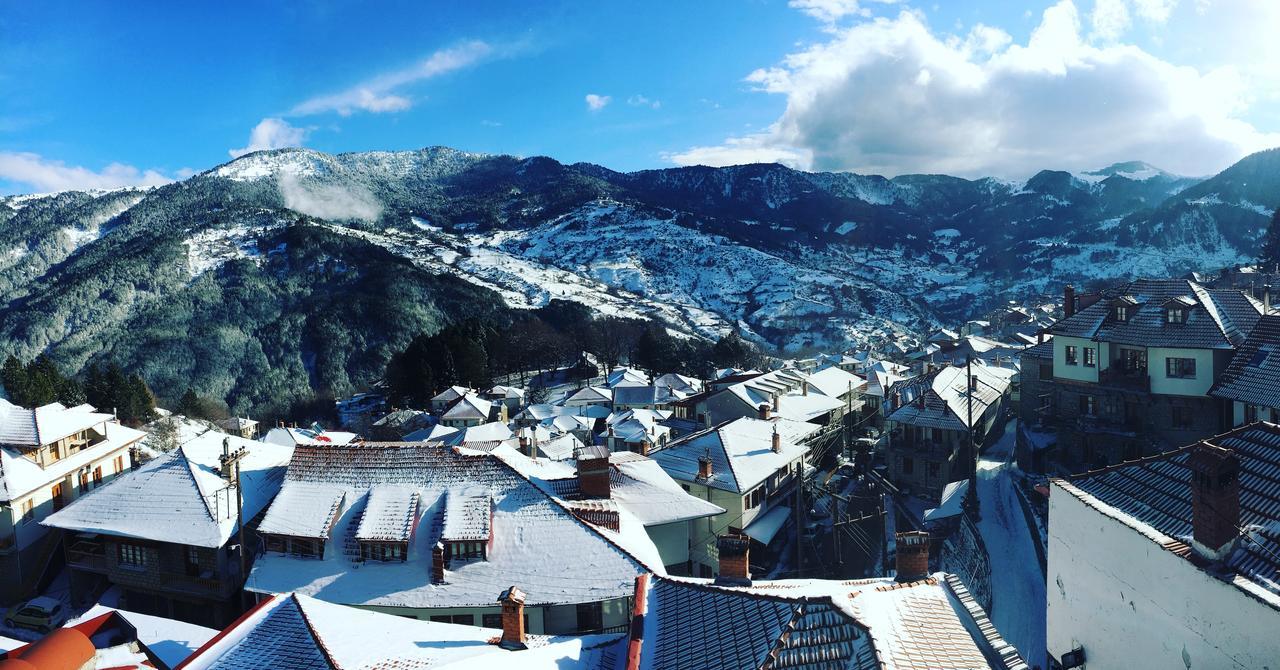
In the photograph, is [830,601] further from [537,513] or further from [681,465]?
[681,465]

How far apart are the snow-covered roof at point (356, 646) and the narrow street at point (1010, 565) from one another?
14626 millimetres

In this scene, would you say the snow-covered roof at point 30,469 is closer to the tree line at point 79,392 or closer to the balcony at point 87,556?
the balcony at point 87,556

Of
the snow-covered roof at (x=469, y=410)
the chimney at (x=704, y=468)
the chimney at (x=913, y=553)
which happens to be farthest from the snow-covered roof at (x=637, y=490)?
the snow-covered roof at (x=469, y=410)

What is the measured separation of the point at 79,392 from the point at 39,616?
39441 millimetres

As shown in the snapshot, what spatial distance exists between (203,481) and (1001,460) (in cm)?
3545

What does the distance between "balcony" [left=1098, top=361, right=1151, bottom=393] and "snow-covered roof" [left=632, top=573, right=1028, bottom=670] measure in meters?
21.9

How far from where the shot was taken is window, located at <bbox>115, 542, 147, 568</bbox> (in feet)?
70.3

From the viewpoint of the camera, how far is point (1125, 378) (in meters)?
27.7

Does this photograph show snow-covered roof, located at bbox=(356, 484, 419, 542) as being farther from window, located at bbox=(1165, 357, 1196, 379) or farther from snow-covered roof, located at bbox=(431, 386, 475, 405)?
snow-covered roof, located at bbox=(431, 386, 475, 405)

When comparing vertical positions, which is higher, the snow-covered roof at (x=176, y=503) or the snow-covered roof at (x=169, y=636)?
the snow-covered roof at (x=176, y=503)

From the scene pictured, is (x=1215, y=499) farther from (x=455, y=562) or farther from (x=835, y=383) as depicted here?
(x=835, y=383)

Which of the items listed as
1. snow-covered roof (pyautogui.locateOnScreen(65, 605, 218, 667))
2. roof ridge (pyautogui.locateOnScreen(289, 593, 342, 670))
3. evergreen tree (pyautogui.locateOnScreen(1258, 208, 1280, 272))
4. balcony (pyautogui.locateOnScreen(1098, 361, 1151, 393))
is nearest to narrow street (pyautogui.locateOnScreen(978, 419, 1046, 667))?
balcony (pyautogui.locateOnScreen(1098, 361, 1151, 393))

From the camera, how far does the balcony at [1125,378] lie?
27141 millimetres

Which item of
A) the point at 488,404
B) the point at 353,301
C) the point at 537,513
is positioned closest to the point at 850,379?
the point at 488,404
